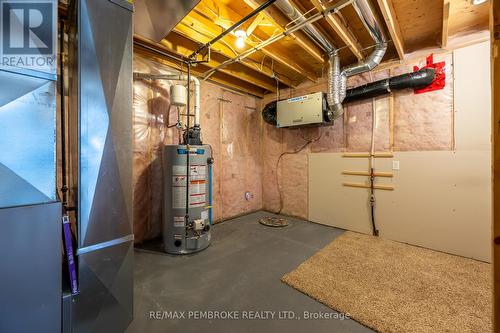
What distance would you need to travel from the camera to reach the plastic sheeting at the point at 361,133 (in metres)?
2.47

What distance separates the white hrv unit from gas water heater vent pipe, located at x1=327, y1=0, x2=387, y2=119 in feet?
0.40

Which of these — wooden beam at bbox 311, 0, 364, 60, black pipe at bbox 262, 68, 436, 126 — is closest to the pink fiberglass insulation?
black pipe at bbox 262, 68, 436, 126

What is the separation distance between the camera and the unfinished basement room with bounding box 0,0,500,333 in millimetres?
978

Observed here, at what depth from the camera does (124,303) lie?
1.28m

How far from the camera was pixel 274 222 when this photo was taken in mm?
3438

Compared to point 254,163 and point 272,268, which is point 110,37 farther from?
point 254,163

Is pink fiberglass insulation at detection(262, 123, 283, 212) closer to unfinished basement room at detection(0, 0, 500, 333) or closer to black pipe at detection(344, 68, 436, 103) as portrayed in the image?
unfinished basement room at detection(0, 0, 500, 333)

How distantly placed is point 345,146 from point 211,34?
2466 millimetres

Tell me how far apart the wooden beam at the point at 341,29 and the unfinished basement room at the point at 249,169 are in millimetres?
19

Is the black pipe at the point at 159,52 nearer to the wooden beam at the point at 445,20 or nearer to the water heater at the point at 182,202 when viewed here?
the water heater at the point at 182,202

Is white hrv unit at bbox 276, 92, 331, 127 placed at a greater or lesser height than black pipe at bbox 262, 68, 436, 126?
lesser

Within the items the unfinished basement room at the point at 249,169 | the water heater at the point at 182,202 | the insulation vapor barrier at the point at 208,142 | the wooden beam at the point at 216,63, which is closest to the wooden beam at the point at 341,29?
the unfinished basement room at the point at 249,169

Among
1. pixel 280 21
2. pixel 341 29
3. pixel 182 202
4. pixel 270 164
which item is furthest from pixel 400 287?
pixel 270 164

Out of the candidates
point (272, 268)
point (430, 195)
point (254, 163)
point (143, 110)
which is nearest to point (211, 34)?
point (143, 110)
